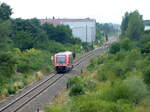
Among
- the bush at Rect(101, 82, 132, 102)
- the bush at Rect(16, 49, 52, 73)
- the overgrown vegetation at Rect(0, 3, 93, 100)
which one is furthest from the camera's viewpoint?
the bush at Rect(16, 49, 52, 73)

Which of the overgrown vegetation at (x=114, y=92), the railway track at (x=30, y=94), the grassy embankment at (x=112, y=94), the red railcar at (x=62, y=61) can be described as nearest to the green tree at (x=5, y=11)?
the red railcar at (x=62, y=61)

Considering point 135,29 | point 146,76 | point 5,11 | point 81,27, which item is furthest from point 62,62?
point 81,27

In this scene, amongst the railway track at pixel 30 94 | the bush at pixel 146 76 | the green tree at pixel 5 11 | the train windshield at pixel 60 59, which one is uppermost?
the green tree at pixel 5 11

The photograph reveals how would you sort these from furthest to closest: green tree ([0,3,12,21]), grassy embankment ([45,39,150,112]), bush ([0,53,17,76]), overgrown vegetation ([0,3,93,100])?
green tree ([0,3,12,21]) < overgrown vegetation ([0,3,93,100]) < bush ([0,53,17,76]) < grassy embankment ([45,39,150,112])

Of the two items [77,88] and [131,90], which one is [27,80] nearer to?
[77,88]

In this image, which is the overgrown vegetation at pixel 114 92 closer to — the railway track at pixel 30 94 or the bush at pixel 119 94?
the bush at pixel 119 94

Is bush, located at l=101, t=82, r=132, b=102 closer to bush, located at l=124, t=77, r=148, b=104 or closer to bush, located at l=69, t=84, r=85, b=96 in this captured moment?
bush, located at l=124, t=77, r=148, b=104

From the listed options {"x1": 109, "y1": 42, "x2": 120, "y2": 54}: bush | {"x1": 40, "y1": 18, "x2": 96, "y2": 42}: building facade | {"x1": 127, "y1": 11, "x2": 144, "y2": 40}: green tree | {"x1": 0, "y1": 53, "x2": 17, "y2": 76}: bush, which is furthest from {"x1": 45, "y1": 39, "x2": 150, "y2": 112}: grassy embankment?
{"x1": 40, "y1": 18, "x2": 96, "y2": 42}: building facade

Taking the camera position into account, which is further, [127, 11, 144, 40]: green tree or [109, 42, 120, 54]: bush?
[127, 11, 144, 40]: green tree

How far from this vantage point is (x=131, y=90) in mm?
20812

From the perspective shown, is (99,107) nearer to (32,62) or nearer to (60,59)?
(60,59)

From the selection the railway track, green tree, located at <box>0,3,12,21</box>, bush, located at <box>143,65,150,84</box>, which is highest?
green tree, located at <box>0,3,12,21</box>

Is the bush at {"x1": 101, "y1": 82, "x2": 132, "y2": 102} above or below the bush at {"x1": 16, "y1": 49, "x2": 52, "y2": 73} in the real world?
above

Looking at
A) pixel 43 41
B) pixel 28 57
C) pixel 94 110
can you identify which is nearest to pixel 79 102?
pixel 94 110
